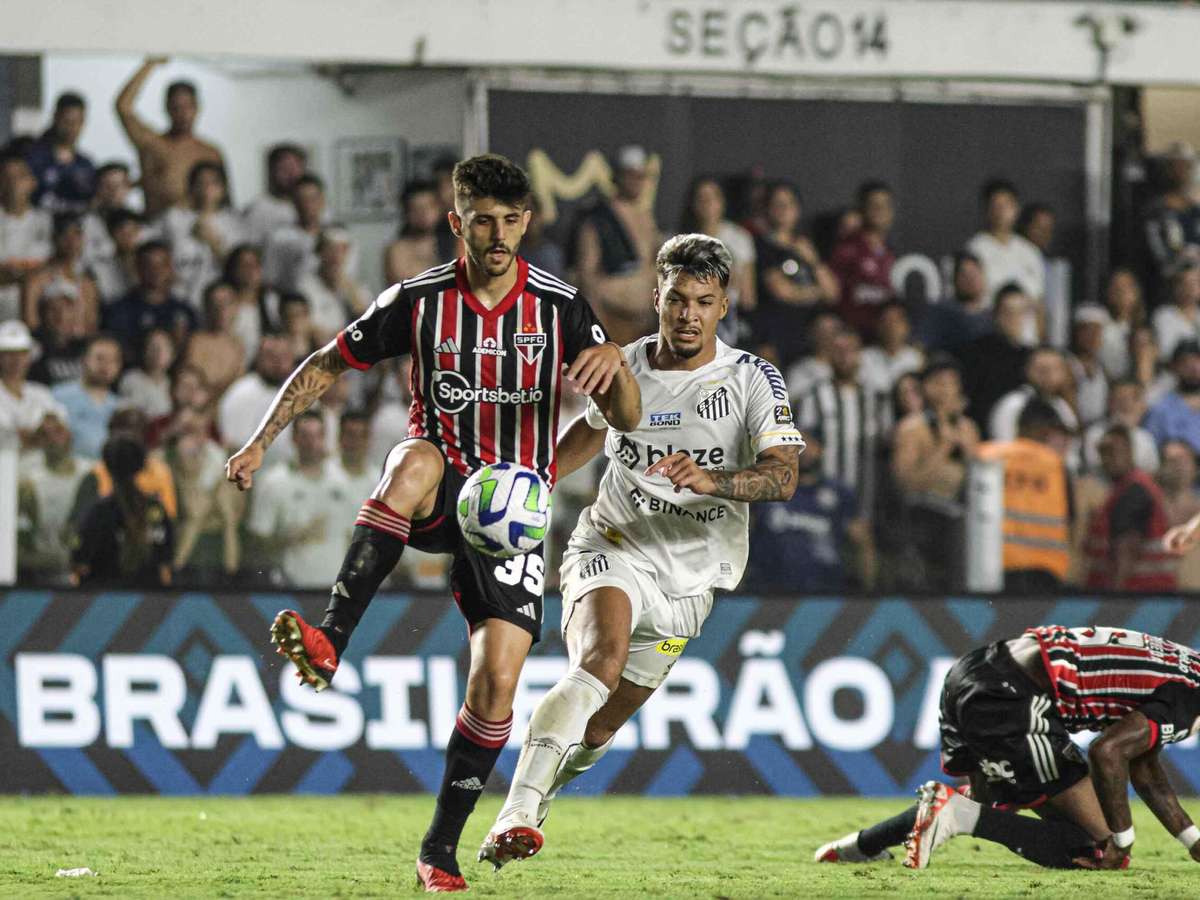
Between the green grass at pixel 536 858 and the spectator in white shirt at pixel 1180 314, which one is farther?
the spectator in white shirt at pixel 1180 314

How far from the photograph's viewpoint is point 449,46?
12.2 metres

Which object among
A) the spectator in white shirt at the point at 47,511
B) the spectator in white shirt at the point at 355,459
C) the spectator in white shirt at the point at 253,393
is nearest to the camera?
the spectator in white shirt at the point at 47,511

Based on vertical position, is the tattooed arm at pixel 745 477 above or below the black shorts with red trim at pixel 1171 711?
above

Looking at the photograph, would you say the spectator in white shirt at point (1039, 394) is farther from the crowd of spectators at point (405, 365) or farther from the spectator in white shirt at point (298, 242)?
the spectator in white shirt at point (298, 242)

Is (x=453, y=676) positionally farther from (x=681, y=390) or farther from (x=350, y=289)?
(x=681, y=390)

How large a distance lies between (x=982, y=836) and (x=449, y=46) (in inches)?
258

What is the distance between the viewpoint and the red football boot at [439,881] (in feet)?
20.3

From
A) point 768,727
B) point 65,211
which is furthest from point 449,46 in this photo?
point 768,727

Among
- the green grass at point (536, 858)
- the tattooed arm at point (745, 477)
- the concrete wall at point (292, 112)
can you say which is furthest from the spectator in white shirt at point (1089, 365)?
the tattooed arm at point (745, 477)

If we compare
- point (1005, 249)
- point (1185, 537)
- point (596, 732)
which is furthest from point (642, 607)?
point (1005, 249)

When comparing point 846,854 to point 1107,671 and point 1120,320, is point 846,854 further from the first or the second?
point 1120,320

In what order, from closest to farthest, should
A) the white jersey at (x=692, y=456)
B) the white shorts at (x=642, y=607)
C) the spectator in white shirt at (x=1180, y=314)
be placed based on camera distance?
the white shorts at (x=642, y=607), the white jersey at (x=692, y=456), the spectator in white shirt at (x=1180, y=314)

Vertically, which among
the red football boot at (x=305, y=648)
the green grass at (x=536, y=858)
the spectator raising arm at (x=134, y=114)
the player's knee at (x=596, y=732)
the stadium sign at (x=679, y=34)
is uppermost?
the stadium sign at (x=679, y=34)

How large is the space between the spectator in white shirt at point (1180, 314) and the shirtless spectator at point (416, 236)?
192 inches
